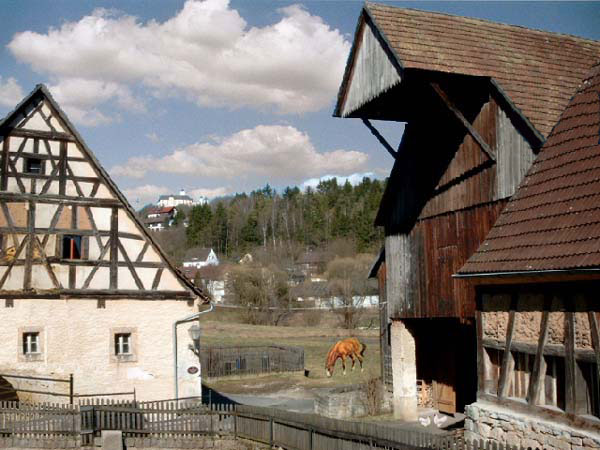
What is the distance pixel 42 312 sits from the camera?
750 inches

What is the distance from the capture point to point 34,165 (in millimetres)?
20031

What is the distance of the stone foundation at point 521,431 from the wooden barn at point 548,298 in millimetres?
17

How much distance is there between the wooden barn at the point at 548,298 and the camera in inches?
399

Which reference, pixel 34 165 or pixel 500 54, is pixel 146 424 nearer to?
pixel 34 165

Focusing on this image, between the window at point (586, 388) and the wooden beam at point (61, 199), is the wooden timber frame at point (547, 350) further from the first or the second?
the wooden beam at point (61, 199)

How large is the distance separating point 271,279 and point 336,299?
7.37 m

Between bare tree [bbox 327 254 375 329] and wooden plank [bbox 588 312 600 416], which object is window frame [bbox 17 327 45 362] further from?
bare tree [bbox 327 254 375 329]

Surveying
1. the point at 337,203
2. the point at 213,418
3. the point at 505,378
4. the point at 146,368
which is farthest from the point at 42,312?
the point at 337,203

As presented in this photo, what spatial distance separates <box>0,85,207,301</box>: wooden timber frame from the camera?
63.5 feet

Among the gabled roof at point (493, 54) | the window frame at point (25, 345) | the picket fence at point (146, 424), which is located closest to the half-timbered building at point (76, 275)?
the window frame at point (25, 345)

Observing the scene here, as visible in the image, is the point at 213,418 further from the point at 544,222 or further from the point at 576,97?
the point at 576,97

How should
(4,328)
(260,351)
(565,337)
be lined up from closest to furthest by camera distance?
(565,337)
(4,328)
(260,351)

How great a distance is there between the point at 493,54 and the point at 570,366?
782 centimetres

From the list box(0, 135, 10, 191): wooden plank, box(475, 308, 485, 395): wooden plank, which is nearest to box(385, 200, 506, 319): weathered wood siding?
box(475, 308, 485, 395): wooden plank
